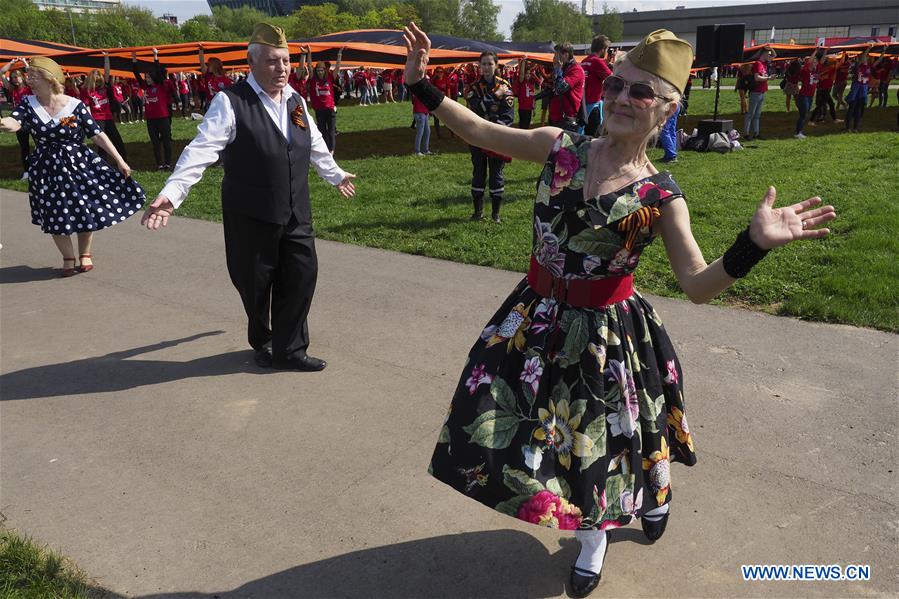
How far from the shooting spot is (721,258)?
2.09m

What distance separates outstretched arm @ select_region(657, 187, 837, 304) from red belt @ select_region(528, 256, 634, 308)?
0.23 m

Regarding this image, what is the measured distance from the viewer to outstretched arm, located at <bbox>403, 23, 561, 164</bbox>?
2506 millimetres

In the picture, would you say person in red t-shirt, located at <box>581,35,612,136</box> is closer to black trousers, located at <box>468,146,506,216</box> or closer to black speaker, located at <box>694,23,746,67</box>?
black trousers, located at <box>468,146,506,216</box>

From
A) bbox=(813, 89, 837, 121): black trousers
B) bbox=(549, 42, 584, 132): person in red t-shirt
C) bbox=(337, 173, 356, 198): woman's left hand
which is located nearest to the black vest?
bbox=(337, 173, 356, 198): woman's left hand

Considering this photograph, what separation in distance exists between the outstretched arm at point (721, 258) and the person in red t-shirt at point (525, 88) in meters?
14.8

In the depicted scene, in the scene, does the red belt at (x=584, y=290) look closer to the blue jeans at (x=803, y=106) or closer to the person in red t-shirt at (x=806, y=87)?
the person in red t-shirt at (x=806, y=87)

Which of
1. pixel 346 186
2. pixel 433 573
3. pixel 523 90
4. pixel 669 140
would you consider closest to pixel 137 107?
pixel 523 90

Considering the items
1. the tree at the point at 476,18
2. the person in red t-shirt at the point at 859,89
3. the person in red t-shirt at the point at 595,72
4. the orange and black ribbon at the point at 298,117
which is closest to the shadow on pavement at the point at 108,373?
the orange and black ribbon at the point at 298,117

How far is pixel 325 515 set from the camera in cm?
304

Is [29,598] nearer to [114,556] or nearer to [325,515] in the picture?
[114,556]

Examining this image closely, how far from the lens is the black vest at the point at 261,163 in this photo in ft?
13.0

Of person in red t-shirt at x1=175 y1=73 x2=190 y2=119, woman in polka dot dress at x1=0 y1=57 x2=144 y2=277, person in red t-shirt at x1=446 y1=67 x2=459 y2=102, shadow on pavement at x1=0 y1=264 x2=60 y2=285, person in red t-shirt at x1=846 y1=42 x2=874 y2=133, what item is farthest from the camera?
person in red t-shirt at x1=175 y1=73 x2=190 y2=119

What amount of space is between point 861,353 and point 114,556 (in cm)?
433

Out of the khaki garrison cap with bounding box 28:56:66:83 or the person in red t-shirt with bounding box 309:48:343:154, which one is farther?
the person in red t-shirt with bounding box 309:48:343:154
